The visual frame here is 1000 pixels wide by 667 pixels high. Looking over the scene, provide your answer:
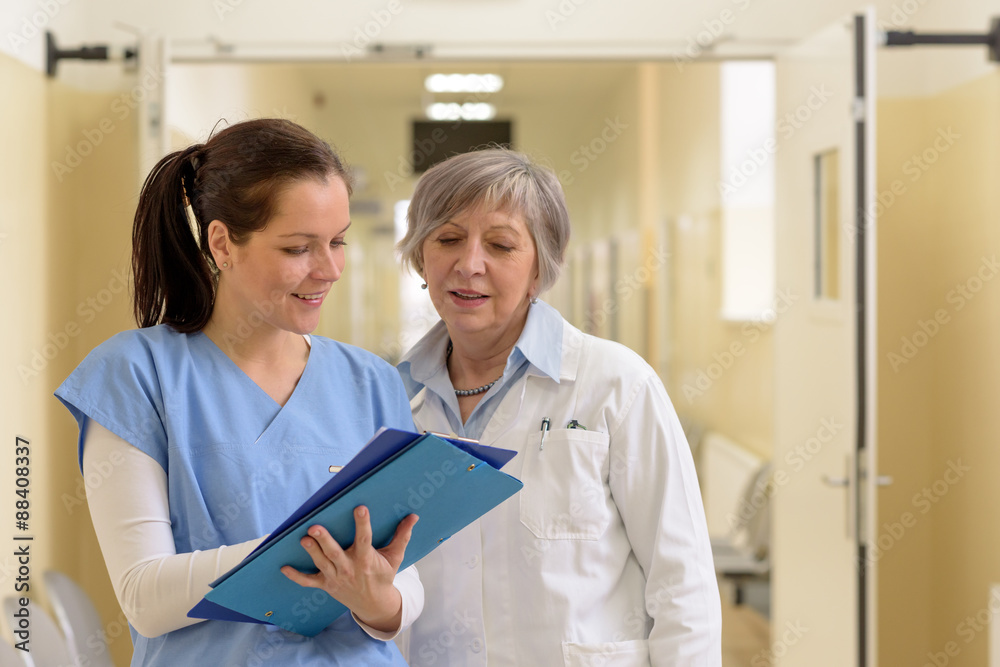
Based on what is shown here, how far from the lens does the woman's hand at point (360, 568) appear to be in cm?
106

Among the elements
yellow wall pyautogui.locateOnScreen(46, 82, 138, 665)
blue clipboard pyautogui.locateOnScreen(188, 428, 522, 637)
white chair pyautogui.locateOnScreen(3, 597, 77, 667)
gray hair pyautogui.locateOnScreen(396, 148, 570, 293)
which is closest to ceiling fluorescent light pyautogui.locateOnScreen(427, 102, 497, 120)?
yellow wall pyautogui.locateOnScreen(46, 82, 138, 665)

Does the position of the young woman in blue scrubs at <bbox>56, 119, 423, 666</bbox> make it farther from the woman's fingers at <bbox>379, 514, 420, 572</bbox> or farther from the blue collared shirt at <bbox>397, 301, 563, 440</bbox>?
the blue collared shirt at <bbox>397, 301, 563, 440</bbox>

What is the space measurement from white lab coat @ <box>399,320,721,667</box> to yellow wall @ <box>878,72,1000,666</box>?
2154 millimetres

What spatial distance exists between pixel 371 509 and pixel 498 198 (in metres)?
0.68

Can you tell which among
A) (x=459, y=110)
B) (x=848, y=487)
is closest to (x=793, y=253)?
(x=848, y=487)

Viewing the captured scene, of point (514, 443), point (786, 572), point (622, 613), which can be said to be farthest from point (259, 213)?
point (786, 572)

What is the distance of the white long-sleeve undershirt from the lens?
1.06m

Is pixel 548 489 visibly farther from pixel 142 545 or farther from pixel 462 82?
pixel 462 82

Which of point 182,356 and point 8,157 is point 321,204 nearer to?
point 182,356

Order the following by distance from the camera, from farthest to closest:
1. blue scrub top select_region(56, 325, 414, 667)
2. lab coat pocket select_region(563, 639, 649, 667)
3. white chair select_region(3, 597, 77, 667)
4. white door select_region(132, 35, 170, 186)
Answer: white door select_region(132, 35, 170, 186)
white chair select_region(3, 597, 77, 667)
lab coat pocket select_region(563, 639, 649, 667)
blue scrub top select_region(56, 325, 414, 667)

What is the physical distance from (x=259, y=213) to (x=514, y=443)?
625mm

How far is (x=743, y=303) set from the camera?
520 cm

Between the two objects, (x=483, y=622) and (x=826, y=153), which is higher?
(x=826, y=153)

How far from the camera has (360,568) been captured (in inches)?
43.3
